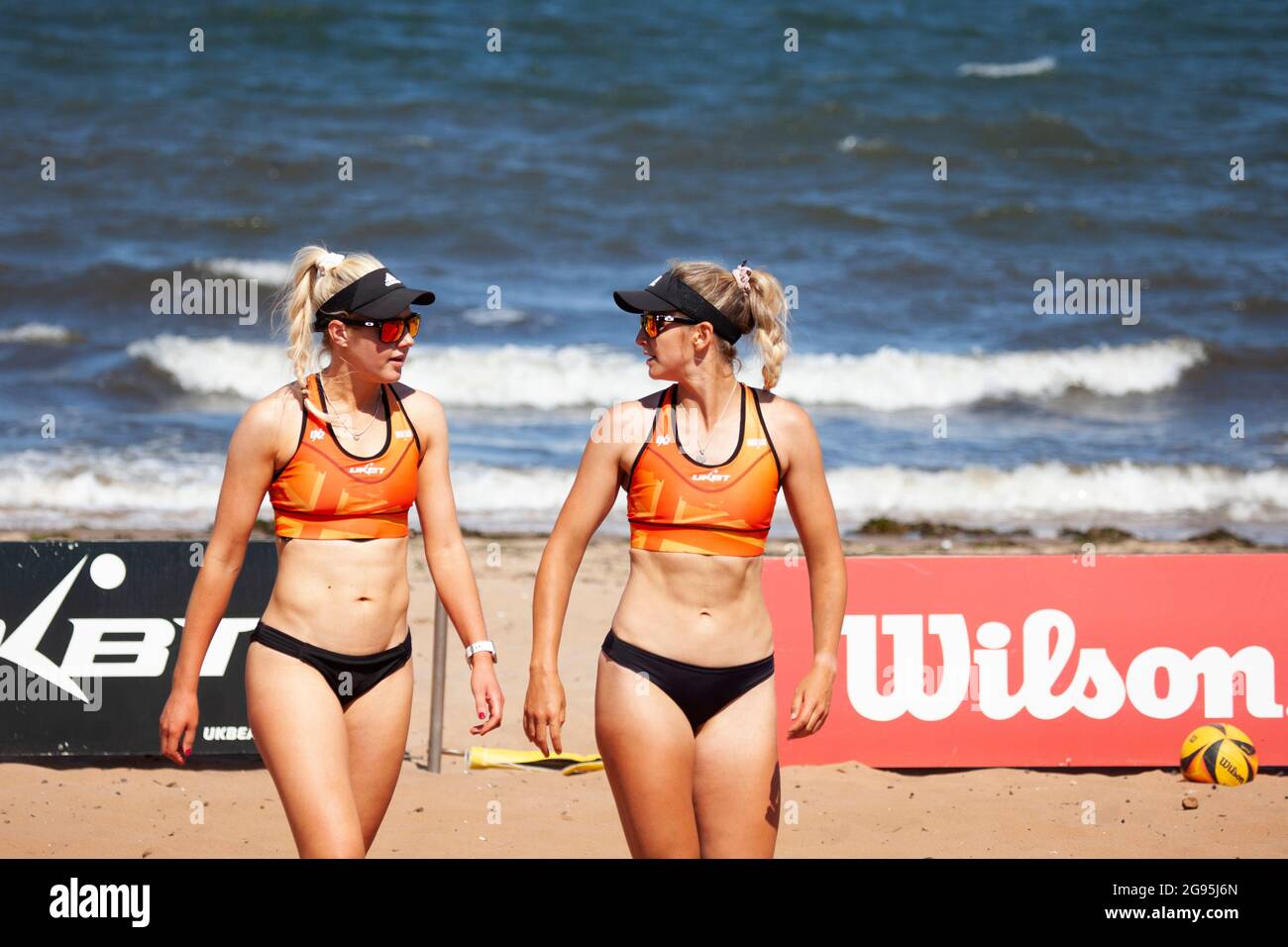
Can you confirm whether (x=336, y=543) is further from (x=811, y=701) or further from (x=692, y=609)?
(x=811, y=701)

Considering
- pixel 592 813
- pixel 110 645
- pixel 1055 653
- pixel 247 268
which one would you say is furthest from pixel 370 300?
pixel 247 268

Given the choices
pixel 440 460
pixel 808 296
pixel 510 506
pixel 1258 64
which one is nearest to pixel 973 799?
pixel 440 460

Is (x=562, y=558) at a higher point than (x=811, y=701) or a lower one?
higher

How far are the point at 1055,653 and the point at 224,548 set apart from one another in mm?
4613

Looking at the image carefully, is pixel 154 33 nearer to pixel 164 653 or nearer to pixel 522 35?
pixel 522 35

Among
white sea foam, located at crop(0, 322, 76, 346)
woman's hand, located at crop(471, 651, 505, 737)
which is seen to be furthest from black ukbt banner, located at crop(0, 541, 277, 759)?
white sea foam, located at crop(0, 322, 76, 346)

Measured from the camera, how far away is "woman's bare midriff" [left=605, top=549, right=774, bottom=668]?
3951 millimetres

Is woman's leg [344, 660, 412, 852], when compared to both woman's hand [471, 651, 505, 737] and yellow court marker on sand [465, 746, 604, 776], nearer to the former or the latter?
woman's hand [471, 651, 505, 737]

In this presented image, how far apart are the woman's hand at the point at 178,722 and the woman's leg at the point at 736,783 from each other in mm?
1435

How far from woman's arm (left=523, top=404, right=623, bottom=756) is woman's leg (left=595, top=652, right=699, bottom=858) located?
176mm

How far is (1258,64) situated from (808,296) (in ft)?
39.3

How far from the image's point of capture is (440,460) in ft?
13.9

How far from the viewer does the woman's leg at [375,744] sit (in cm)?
402

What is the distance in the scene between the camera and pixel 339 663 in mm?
3990
